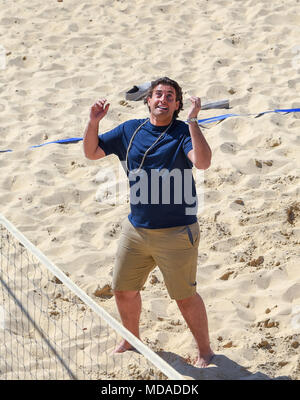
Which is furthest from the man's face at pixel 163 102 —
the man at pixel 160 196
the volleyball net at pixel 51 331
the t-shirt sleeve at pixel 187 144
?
the volleyball net at pixel 51 331

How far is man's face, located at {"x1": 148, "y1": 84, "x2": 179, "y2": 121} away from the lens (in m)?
3.79

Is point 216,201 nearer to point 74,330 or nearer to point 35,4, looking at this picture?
point 74,330

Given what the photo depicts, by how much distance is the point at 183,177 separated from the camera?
148 inches

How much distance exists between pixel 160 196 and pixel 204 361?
107 centimetres

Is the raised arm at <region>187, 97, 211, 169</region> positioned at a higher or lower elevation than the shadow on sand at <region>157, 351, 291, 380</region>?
higher

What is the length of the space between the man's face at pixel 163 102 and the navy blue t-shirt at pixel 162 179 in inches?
3.0

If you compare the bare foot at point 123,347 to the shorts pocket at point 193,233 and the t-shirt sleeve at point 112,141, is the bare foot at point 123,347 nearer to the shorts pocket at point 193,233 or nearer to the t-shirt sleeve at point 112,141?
the shorts pocket at point 193,233

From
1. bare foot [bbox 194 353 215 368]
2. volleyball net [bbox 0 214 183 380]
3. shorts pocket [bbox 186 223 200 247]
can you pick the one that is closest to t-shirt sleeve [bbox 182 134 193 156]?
shorts pocket [bbox 186 223 200 247]

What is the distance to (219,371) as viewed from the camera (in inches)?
158

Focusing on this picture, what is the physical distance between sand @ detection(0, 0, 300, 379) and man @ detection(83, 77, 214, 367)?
0.59 meters

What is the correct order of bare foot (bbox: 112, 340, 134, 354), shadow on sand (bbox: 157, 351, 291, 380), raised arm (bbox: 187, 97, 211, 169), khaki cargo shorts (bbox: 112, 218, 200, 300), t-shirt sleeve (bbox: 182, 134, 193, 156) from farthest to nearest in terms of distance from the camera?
1. bare foot (bbox: 112, 340, 134, 354)
2. shadow on sand (bbox: 157, 351, 291, 380)
3. khaki cargo shorts (bbox: 112, 218, 200, 300)
4. t-shirt sleeve (bbox: 182, 134, 193, 156)
5. raised arm (bbox: 187, 97, 211, 169)

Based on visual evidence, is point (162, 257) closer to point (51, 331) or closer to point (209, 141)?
point (51, 331)

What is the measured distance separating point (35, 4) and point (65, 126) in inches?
142

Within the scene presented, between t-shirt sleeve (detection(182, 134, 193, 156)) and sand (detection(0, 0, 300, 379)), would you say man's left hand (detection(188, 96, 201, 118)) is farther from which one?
sand (detection(0, 0, 300, 379))
